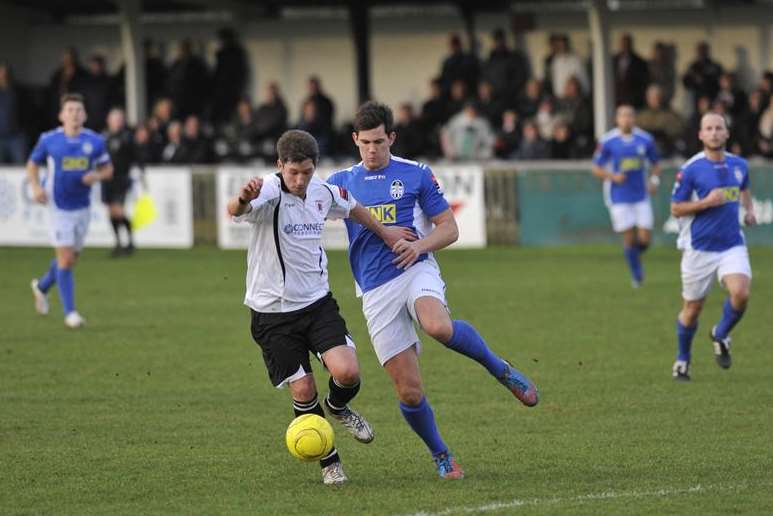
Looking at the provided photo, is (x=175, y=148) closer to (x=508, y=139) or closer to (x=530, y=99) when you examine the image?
(x=508, y=139)

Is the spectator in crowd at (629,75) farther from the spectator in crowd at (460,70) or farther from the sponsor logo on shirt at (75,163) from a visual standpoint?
the sponsor logo on shirt at (75,163)

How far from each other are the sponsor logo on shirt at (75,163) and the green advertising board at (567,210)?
9.14m

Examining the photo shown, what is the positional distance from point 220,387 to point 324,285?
397 centimetres

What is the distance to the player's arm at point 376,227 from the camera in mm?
8203

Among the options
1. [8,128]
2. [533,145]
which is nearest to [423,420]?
[533,145]

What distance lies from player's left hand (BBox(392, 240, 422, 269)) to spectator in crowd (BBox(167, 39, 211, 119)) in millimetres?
21153

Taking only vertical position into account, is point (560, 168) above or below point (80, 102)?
below

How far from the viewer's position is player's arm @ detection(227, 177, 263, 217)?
A: 7.60 m

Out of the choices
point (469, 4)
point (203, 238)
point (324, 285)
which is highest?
point (469, 4)

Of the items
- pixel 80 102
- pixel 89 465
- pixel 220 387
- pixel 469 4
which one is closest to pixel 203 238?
pixel 469 4

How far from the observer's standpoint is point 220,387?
12.1 meters

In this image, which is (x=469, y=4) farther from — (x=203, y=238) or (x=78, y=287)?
(x=78, y=287)

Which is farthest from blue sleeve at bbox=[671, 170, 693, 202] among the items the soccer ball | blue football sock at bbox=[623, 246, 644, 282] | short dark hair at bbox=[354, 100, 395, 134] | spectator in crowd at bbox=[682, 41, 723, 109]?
spectator in crowd at bbox=[682, 41, 723, 109]

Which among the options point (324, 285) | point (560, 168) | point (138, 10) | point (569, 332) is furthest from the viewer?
point (138, 10)
